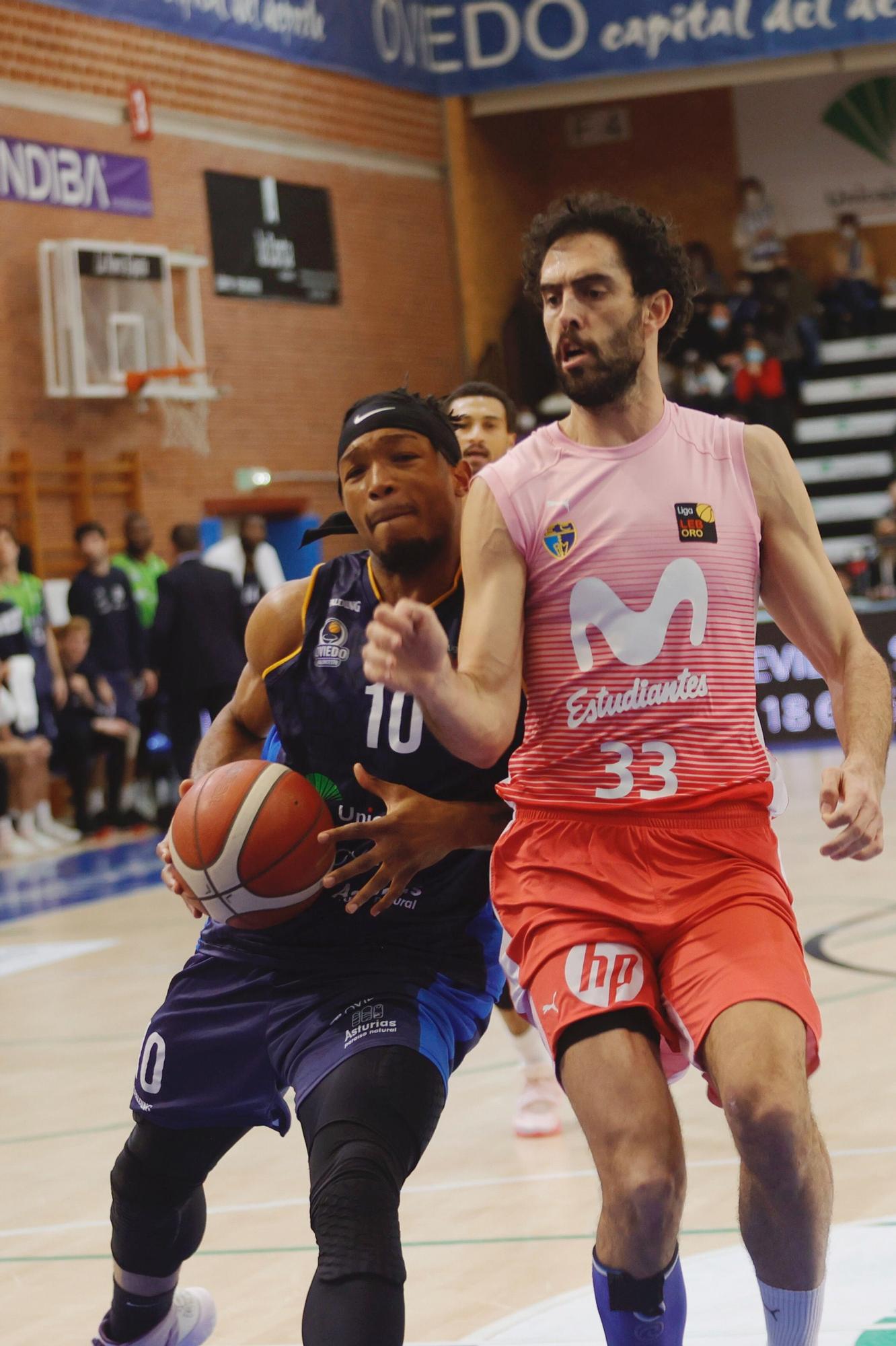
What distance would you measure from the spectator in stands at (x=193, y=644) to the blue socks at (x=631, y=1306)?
29.5ft

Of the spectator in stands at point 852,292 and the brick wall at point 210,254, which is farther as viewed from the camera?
the spectator in stands at point 852,292

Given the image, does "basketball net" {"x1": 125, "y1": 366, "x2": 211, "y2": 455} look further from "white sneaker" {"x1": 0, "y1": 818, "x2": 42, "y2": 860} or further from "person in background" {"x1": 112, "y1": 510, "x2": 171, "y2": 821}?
Result: "white sneaker" {"x1": 0, "y1": 818, "x2": 42, "y2": 860}

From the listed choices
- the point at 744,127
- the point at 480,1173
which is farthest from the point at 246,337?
the point at 480,1173

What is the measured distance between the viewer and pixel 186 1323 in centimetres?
345

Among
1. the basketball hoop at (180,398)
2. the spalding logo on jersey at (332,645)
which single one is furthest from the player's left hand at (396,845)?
the basketball hoop at (180,398)

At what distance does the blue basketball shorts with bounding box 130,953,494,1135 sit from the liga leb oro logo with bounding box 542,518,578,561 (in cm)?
73

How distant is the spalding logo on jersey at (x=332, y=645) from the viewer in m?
3.16

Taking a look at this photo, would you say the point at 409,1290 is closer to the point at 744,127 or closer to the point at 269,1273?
the point at 269,1273

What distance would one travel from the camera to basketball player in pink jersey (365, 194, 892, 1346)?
2.65m

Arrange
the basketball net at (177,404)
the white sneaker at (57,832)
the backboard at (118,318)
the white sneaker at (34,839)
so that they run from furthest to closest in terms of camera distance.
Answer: the basketball net at (177,404) < the backboard at (118,318) < the white sneaker at (57,832) < the white sneaker at (34,839)

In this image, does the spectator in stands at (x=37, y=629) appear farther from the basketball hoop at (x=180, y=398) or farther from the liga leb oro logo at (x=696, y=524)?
the liga leb oro logo at (x=696, y=524)

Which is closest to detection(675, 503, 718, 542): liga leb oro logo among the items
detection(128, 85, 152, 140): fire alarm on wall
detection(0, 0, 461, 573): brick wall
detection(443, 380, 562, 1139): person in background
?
detection(443, 380, 562, 1139): person in background

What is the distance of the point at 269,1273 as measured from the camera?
3973 millimetres

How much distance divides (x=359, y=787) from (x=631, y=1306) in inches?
38.0
